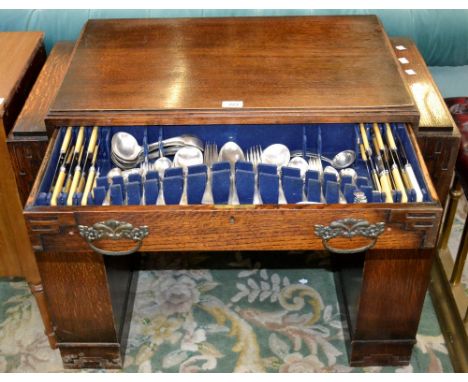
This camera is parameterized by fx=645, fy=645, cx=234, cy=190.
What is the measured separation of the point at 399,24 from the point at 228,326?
107 cm

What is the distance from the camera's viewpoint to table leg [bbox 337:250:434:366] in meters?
1.38

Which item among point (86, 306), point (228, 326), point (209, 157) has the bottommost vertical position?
point (228, 326)

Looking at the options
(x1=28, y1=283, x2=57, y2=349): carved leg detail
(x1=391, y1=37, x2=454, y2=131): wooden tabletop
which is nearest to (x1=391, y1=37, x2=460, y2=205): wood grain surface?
(x1=391, y1=37, x2=454, y2=131): wooden tabletop

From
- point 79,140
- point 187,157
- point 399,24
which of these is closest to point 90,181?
point 79,140

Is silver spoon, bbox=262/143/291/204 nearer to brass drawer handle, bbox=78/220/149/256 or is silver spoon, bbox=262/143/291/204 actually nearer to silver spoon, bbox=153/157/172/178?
silver spoon, bbox=153/157/172/178

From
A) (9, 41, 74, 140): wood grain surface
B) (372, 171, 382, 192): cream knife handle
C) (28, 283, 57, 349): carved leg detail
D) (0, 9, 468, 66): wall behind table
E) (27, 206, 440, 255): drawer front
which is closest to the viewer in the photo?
(27, 206, 440, 255): drawer front

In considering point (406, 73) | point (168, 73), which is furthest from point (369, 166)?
point (168, 73)

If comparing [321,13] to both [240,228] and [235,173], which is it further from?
[240,228]

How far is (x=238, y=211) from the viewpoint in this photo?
3.89 ft

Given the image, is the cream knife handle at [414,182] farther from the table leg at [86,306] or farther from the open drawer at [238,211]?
the table leg at [86,306]

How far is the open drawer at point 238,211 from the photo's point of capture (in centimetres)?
119

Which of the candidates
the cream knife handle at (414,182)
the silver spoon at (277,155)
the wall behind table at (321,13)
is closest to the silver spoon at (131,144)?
the silver spoon at (277,155)

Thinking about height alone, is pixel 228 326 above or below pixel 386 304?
below
